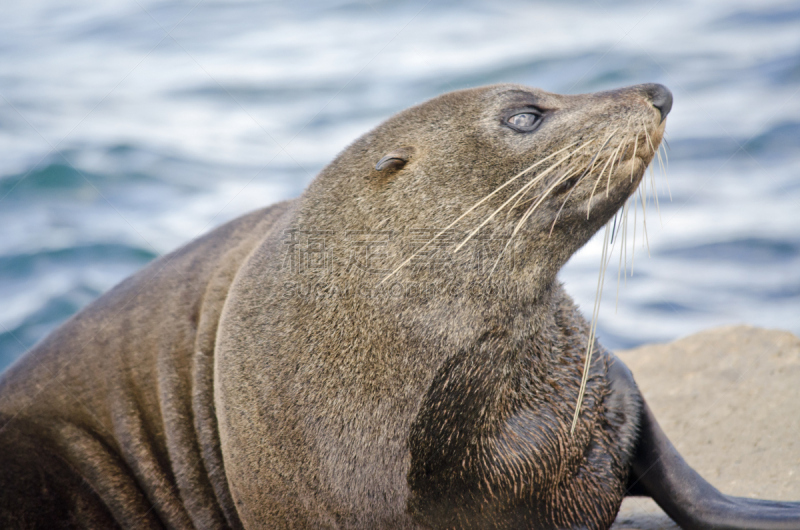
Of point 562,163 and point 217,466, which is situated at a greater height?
point 562,163

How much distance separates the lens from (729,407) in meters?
5.98

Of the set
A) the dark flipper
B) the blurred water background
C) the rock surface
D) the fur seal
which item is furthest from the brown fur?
the blurred water background

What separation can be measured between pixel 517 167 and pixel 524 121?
25 centimetres

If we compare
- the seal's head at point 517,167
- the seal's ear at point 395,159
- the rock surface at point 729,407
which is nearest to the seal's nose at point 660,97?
the seal's head at point 517,167

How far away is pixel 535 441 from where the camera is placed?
12.7 ft

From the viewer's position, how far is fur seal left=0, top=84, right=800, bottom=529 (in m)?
3.73

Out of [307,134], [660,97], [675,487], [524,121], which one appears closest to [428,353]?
[524,121]

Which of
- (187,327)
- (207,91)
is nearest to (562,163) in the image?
(187,327)

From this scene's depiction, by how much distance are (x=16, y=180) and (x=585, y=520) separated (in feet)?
38.8

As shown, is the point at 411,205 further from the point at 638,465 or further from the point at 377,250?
the point at 638,465

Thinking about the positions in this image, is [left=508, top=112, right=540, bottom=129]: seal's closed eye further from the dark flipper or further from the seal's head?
the dark flipper

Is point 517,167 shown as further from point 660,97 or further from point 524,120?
point 660,97

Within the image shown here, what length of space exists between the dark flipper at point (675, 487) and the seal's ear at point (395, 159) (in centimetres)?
160

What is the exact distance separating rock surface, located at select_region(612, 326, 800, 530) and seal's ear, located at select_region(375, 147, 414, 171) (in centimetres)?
240
